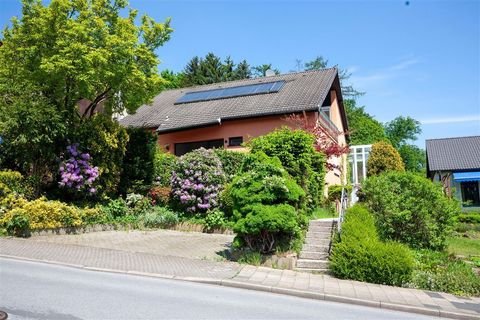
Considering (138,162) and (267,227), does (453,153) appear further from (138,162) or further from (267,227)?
(267,227)

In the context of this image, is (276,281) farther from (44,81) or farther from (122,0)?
(122,0)

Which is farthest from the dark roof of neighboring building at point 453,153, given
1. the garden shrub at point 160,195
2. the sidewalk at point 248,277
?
the sidewalk at point 248,277

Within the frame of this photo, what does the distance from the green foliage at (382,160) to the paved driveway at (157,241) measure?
16664 mm

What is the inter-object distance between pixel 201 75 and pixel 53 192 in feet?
125

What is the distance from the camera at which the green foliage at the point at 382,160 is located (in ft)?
89.8

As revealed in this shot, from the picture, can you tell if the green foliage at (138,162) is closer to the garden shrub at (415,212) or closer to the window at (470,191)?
the garden shrub at (415,212)

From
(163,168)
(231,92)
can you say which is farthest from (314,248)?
(231,92)

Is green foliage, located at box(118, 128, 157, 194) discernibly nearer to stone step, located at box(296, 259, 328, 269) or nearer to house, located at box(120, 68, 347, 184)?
house, located at box(120, 68, 347, 184)

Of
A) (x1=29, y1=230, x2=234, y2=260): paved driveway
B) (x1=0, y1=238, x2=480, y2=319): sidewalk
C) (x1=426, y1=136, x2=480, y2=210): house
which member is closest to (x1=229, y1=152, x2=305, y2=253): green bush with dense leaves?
(x1=0, y1=238, x2=480, y2=319): sidewalk

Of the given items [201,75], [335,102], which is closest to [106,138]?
[335,102]

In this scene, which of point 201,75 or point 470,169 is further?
point 201,75

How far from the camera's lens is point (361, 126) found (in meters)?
55.0

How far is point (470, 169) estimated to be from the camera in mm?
31906

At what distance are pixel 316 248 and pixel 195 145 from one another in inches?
525
